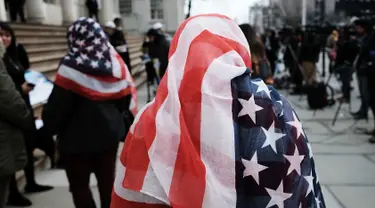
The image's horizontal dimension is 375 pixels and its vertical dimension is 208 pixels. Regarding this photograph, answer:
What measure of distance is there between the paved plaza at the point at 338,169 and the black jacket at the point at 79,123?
1.49 m

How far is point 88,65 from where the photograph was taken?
10.4 ft

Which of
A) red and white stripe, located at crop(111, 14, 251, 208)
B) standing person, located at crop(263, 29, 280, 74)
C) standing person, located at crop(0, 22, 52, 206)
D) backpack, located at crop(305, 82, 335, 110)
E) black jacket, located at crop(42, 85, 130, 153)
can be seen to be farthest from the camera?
standing person, located at crop(263, 29, 280, 74)

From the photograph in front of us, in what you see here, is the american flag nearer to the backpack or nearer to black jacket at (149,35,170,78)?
black jacket at (149,35,170,78)

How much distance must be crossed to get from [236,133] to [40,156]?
4738mm

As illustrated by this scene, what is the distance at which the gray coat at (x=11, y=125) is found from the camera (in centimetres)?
306

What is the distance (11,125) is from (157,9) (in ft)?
115

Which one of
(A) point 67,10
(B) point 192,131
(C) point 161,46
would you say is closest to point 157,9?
(A) point 67,10

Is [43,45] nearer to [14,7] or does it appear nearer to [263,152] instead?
[14,7]

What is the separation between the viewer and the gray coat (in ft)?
10.0

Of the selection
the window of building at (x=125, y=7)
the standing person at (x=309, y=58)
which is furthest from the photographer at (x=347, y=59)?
the window of building at (x=125, y=7)

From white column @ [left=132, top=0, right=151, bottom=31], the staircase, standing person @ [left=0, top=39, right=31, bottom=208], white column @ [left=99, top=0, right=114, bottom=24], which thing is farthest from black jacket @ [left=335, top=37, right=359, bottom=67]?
white column @ [left=132, top=0, right=151, bottom=31]

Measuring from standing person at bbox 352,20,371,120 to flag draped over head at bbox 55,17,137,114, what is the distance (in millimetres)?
5314

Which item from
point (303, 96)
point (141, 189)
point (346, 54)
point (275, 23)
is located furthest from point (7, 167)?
point (275, 23)

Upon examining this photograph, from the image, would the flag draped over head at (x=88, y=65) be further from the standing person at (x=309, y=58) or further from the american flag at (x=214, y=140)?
the standing person at (x=309, y=58)
